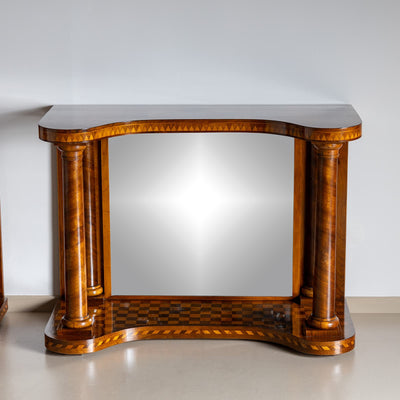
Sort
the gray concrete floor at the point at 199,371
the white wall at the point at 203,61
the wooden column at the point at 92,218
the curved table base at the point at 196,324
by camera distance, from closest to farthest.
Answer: the gray concrete floor at the point at 199,371 → the curved table base at the point at 196,324 → the white wall at the point at 203,61 → the wooden column at the point at 92,218

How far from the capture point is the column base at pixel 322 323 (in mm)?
3543

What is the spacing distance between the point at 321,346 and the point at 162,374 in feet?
2.31

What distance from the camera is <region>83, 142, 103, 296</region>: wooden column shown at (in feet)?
12.5

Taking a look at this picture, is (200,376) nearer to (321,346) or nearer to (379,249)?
(321,346)

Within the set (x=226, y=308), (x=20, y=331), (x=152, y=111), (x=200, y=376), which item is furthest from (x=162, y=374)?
(x=152, y=111)

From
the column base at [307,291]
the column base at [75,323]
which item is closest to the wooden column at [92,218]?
the column base at [75,323]

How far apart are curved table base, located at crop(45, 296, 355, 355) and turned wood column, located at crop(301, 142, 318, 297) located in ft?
0.30

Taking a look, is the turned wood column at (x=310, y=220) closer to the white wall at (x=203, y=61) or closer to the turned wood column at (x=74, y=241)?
the white wall at (x=203, y=61)

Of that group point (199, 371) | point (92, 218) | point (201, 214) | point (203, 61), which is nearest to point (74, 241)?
point (92, 218)

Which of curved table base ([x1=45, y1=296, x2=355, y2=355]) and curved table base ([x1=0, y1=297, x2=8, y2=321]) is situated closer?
curved table base ([x1=45, y1=296, x2=355, y2=355])

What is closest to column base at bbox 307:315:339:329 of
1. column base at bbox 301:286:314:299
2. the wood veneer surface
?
column base at bbox 301:286:314:299

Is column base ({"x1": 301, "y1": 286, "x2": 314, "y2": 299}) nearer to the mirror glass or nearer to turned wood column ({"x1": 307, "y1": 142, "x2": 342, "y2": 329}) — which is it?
the mirror glass

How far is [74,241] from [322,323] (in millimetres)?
1151

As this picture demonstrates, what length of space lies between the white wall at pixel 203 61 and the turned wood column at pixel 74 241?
0.49 m
